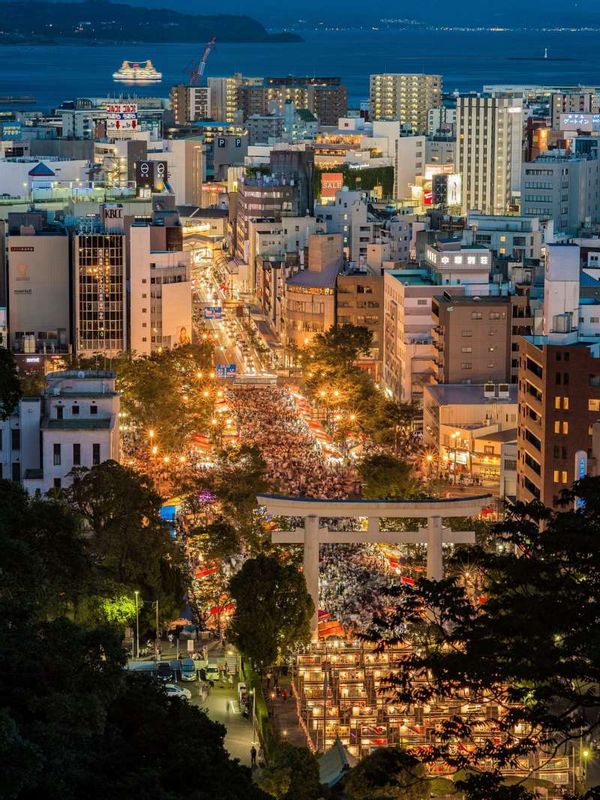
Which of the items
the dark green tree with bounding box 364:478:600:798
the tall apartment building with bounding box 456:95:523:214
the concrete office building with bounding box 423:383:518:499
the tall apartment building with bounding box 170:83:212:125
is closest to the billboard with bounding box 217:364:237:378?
the concrete office building with bounding box 423:383:518:499

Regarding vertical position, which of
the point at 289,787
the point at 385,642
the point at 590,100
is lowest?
the point at 289,787

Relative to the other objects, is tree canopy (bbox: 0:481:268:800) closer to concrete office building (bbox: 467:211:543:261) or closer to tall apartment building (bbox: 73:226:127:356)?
tall apartment building (bbox: 73:226:127:356)

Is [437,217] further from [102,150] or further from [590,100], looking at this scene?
[590,100]

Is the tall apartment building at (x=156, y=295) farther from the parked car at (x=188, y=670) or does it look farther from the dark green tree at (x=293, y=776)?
the dark green tree at (x=293, y=776)

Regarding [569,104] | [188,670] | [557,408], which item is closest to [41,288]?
[557,408]

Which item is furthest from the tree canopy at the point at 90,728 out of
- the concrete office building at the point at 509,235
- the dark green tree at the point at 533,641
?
the concrete office building at the point at 509,235

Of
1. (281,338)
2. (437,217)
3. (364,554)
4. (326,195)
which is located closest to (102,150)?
(326,195)

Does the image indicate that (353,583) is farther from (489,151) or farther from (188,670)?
(489,151)
